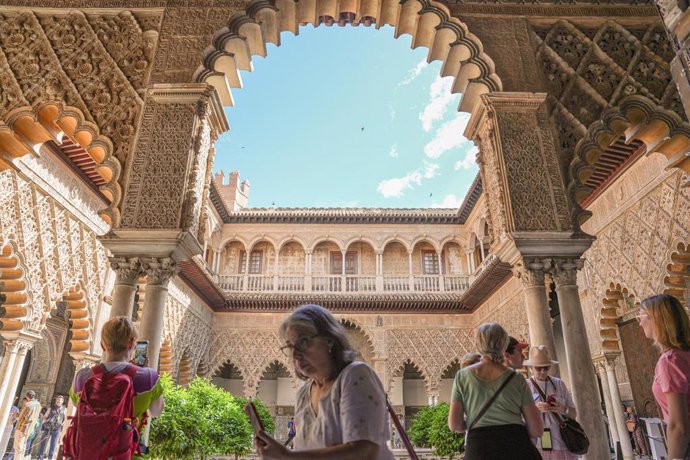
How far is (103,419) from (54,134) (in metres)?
4.35

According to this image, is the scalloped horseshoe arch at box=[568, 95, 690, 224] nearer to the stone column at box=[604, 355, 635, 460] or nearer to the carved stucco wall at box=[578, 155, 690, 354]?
the carved stucco wall at box=[578, 155, 690, 354]

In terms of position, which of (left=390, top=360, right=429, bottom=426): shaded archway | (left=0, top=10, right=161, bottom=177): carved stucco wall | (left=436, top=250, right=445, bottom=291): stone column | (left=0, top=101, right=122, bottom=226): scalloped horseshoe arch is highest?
(left=436, top=250, right=445, bottom=291): stone column

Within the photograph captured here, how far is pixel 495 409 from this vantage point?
7.11ft

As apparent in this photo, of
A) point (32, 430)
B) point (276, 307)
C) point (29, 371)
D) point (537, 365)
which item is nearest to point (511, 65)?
point (537, 365)

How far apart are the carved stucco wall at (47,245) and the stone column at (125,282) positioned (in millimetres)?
4434

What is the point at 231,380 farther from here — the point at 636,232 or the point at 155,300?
the point at 636,232

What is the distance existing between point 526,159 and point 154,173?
13.7ft

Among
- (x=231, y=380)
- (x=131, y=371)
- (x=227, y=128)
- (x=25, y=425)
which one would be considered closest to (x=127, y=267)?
(x=227, y=128)

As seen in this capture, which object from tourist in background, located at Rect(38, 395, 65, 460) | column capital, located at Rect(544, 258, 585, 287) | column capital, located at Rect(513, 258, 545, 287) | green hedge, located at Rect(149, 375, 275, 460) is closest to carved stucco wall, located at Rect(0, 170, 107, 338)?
tourist in background, located at Rect(38, 395, 65, 460)

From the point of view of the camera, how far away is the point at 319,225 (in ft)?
57.0

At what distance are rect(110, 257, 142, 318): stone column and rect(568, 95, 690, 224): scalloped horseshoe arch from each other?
4763mm

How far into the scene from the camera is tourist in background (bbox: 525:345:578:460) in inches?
107

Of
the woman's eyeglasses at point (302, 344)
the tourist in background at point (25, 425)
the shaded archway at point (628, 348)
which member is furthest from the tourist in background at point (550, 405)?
the tourist in background at point (25, 425)

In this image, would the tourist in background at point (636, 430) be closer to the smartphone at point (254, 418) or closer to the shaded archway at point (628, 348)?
the shaded archway at point (628, 348)
